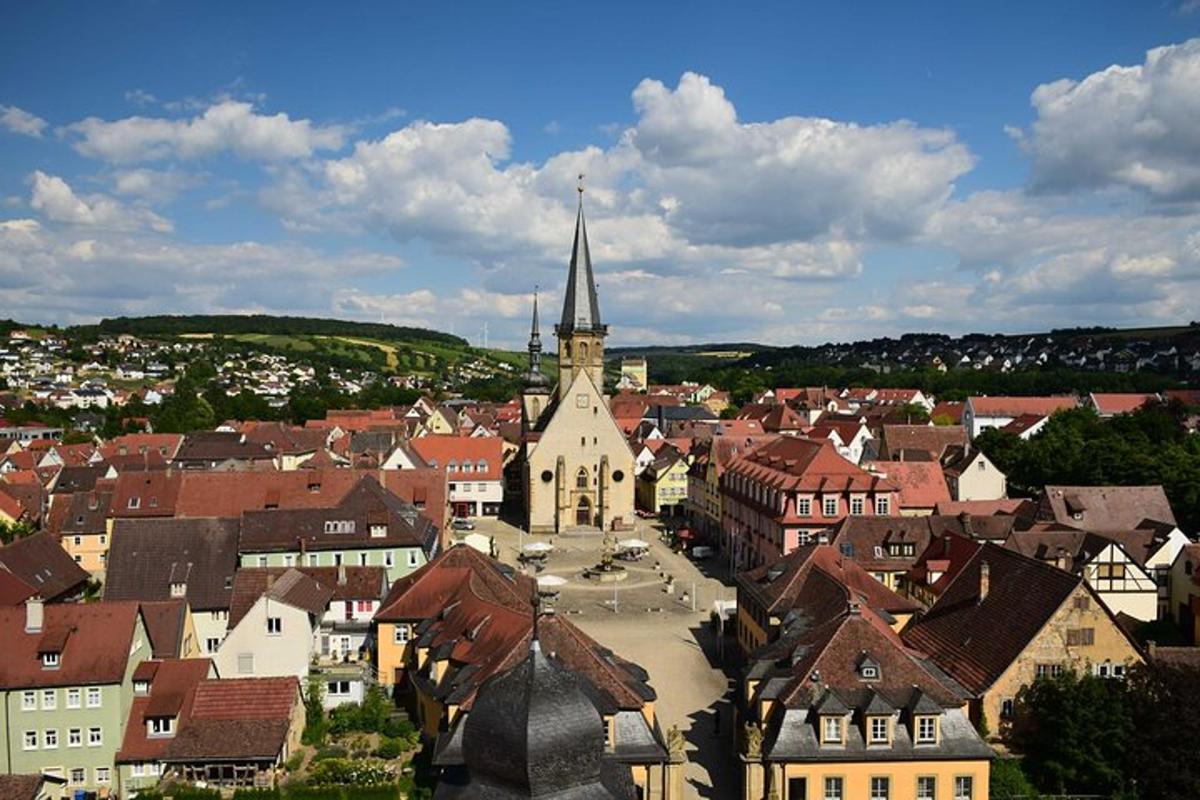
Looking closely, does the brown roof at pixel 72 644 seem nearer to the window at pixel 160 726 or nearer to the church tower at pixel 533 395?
the window at pixel 160 726

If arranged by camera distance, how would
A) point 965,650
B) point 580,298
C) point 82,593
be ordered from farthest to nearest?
1. point 580,298
2. point 82,593
3. point 965,650

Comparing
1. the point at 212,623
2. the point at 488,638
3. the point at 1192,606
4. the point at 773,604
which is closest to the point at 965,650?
the point at 773,604

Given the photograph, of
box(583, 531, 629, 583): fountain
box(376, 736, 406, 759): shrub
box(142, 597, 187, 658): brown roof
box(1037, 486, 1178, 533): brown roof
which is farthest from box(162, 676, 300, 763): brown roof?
box(1037, 486, 1178, 533): brown roof

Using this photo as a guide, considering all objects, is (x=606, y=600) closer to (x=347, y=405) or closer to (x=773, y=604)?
(x=773, y=604)

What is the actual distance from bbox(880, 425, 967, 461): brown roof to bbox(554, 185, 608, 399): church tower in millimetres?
28104

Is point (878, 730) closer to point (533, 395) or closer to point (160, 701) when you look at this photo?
point (160, 701)

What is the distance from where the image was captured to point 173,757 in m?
32.0

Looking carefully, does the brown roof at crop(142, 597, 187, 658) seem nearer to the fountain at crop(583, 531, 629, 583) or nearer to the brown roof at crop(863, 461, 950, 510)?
the fountain at crop(583, 531, 629, 583)

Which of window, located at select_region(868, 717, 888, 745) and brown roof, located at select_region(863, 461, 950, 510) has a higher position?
brown roof, located at select_region(863, 461, 950, 510)

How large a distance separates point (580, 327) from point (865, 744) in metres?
66.5

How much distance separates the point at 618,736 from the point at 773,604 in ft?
43.0

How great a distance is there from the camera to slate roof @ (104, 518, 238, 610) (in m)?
45.1

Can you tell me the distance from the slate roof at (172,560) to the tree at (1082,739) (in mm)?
34426

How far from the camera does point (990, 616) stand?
34469 mm
